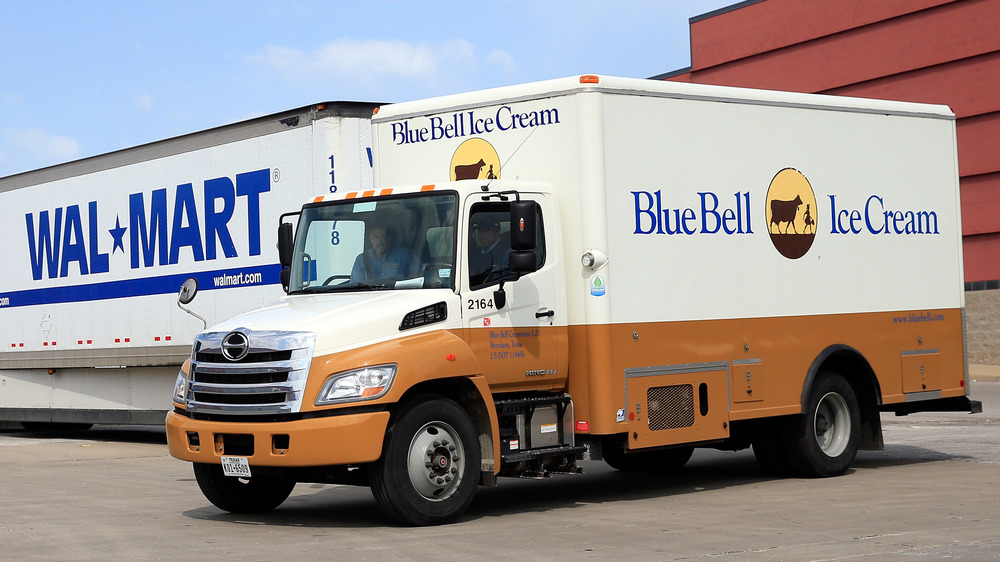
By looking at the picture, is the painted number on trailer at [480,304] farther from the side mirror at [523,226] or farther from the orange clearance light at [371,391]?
the orange clearance light at [371,391]

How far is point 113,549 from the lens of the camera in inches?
359

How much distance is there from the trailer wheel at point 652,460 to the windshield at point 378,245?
166 inches

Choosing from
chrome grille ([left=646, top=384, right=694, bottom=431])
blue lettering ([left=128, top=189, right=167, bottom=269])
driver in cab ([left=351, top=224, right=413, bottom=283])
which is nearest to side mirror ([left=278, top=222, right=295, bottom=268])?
driver in cab ([left=351, top=224, right=413, bottom=283])

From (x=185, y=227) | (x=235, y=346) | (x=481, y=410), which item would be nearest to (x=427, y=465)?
(x=481, y=410)

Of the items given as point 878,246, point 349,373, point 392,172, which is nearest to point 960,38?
point 878,246

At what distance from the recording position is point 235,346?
9.97m

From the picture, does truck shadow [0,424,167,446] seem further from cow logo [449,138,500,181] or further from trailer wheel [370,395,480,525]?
trailer wheel [370,395,480,525]

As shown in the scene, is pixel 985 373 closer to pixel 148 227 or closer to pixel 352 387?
pixel 148 227

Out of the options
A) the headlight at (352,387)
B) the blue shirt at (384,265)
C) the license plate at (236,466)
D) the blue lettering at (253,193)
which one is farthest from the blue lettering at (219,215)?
the headlight at (352,387)

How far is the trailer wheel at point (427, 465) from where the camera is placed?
32.1 feet

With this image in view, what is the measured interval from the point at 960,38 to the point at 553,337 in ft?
95.7

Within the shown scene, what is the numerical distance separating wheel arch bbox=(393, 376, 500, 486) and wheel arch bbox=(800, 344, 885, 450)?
3.83m

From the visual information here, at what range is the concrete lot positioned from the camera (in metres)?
8.80

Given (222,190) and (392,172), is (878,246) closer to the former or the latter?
(392,172)
